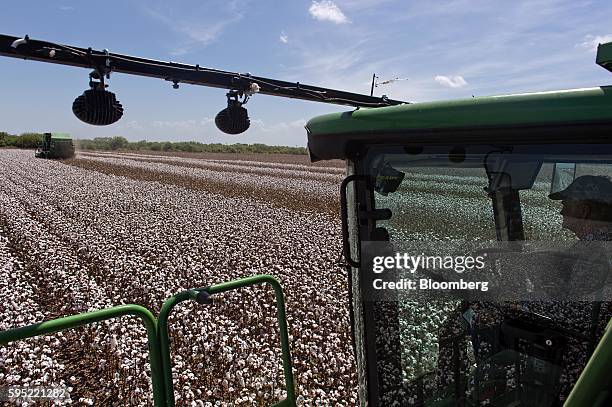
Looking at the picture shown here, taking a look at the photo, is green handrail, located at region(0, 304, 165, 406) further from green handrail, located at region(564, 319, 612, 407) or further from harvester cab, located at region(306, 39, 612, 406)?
green handrail, located at region(564, 319, 612, 407)

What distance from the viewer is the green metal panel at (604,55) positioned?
4.25 ft

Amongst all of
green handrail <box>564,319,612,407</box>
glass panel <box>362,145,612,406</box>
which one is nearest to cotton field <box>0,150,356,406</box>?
glass panel <box>362,145,612,406</box>

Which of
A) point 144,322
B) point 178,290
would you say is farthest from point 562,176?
point 178,290

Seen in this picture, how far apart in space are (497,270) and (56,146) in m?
41.7

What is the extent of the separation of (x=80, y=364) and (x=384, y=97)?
4.05 metres

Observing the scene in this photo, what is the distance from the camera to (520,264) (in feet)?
7.16

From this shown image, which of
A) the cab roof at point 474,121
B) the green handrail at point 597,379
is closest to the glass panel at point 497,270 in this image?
the cab roof at point 474,121

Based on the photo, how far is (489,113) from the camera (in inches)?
56.4

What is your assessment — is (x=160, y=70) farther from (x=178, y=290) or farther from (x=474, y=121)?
(x=178, y=290)

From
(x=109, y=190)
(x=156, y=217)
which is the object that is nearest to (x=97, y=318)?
(x=156, y=217)

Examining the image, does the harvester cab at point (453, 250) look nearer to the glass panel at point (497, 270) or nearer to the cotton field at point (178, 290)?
the glass panel at point (497, 270)

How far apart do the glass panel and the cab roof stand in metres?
0.17

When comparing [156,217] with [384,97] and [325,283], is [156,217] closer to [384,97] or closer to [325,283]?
[325,283]

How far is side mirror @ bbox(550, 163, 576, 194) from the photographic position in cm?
172
